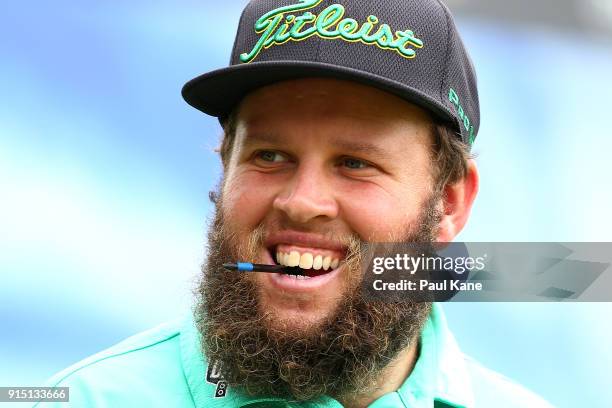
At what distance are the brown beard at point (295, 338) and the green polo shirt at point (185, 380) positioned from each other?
0.12ft

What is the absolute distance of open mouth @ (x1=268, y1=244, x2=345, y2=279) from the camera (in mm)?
2094

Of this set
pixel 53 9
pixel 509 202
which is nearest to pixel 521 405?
pixel 509 202

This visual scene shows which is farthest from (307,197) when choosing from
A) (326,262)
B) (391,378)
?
(391,378)

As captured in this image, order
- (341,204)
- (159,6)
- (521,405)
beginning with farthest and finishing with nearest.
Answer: (159,6) → (521,405) → (341,204)

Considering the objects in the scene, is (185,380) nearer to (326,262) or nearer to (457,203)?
(326,262)

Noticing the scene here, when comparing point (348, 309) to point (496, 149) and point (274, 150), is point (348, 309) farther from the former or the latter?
point (496, 149)

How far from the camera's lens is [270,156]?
2.21m

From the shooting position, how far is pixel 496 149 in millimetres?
5434

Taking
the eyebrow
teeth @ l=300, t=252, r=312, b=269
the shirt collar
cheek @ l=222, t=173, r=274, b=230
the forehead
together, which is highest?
the forehead

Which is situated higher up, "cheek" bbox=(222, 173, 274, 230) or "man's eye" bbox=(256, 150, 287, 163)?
"man's eye" bbox=(256, 150, 287, 163)

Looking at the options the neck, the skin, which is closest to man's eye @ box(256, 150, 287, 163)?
the skin

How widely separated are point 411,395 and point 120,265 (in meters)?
2.26

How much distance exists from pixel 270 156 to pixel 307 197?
21 cm

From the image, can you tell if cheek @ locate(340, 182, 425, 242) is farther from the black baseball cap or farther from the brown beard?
the black baseball cap
